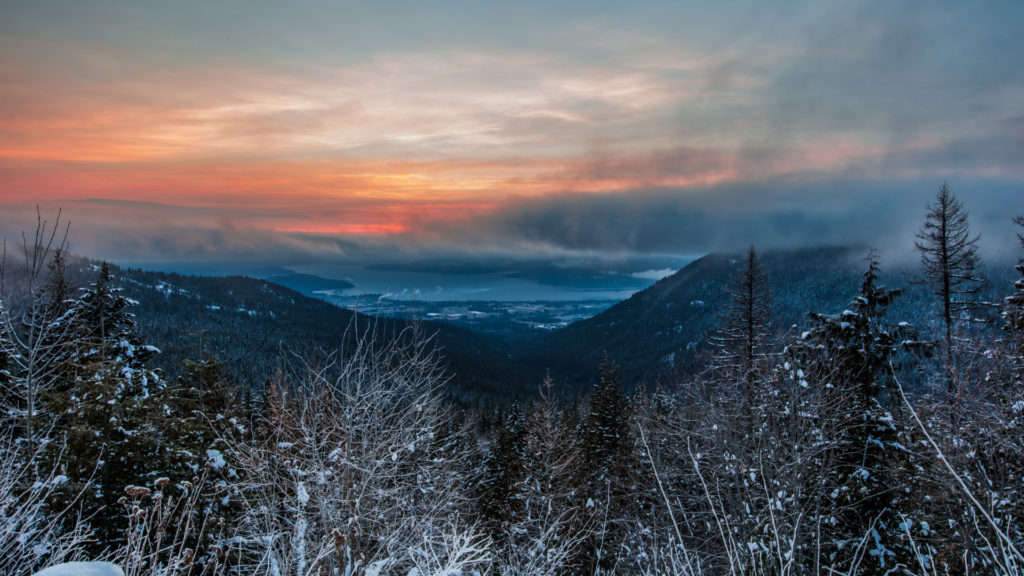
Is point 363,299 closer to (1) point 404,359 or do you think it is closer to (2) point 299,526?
(1) point 404,359

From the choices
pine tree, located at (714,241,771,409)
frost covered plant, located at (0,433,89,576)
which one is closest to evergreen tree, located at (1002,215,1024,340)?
pine tree, located at (714,241,771,409)

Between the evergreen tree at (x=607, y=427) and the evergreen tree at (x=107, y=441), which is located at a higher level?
the evergreen tree at (x=107, y=441)

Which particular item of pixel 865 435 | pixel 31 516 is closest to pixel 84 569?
pixel 31 516

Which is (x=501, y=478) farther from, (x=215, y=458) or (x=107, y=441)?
(x=107, y=441)

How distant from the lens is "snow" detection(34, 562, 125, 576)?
2557 millimetres

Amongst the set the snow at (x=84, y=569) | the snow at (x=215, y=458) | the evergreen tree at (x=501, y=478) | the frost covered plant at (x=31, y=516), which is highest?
the snow at (x=84, y=569)

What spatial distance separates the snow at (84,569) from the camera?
2.56 metres

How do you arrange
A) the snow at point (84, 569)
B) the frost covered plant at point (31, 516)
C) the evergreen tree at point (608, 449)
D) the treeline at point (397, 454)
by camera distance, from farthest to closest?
the evergreen tree at point (608, 449)
the treeline at point (397, 454)
the frost covered plant at point (31, 516)
the snow at point (84, 569)

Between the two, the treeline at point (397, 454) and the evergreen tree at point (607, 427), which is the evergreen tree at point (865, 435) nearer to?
the treeline at point (397, 454)

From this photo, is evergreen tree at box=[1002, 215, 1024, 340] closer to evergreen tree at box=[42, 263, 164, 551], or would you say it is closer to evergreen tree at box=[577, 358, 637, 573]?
evergreen tree at box=[577, 358, 637, 573]

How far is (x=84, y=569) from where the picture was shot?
2.67m

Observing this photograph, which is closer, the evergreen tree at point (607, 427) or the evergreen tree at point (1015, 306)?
the evergreen tree at point (1015, 306)

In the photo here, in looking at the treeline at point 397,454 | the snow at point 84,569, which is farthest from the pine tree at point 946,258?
the snow at point 84,569

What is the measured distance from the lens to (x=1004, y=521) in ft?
31.2
